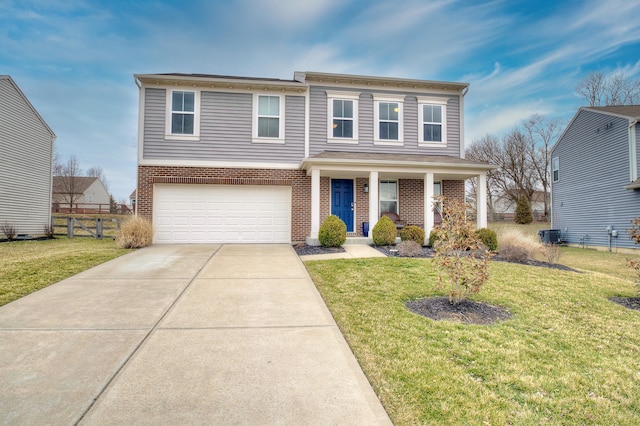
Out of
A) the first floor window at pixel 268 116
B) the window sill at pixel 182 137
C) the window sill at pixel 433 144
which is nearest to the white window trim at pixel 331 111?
the first floor window at pixel 268 116

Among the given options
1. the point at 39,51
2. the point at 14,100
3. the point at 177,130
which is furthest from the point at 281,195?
the point at 39,51

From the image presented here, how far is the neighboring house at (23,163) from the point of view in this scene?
1279cm

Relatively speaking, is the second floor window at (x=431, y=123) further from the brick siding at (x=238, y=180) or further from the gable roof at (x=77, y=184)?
the gable roof at (x=77, y=184)

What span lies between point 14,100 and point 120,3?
19.5ft

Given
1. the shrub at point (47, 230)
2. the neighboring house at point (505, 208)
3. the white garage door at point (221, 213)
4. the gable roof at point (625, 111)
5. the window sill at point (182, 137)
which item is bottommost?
the shrub at point (47, 230)

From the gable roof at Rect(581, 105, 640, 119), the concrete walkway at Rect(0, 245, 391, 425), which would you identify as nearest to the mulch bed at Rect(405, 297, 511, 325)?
the concrete walkway at Rect(0, 245, 391, 425)

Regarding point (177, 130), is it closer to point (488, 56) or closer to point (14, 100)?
point (14, 100)

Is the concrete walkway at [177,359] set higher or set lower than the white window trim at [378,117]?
lower

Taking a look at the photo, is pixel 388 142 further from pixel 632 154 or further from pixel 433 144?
pixel 632 154

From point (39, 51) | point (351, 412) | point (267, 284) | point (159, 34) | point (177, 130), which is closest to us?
point (351, 412)

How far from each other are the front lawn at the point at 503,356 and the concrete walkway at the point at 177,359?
0.98 feet

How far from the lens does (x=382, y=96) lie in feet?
41.8

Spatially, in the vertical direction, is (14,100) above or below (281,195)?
above

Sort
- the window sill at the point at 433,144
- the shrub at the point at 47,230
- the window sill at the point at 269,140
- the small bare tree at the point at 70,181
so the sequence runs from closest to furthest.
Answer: the window sill at the point at 269,140 → the window sill at the point at 433,144 → the shrub at the point at 47,230 → the small bare tree at the point at 70,181
